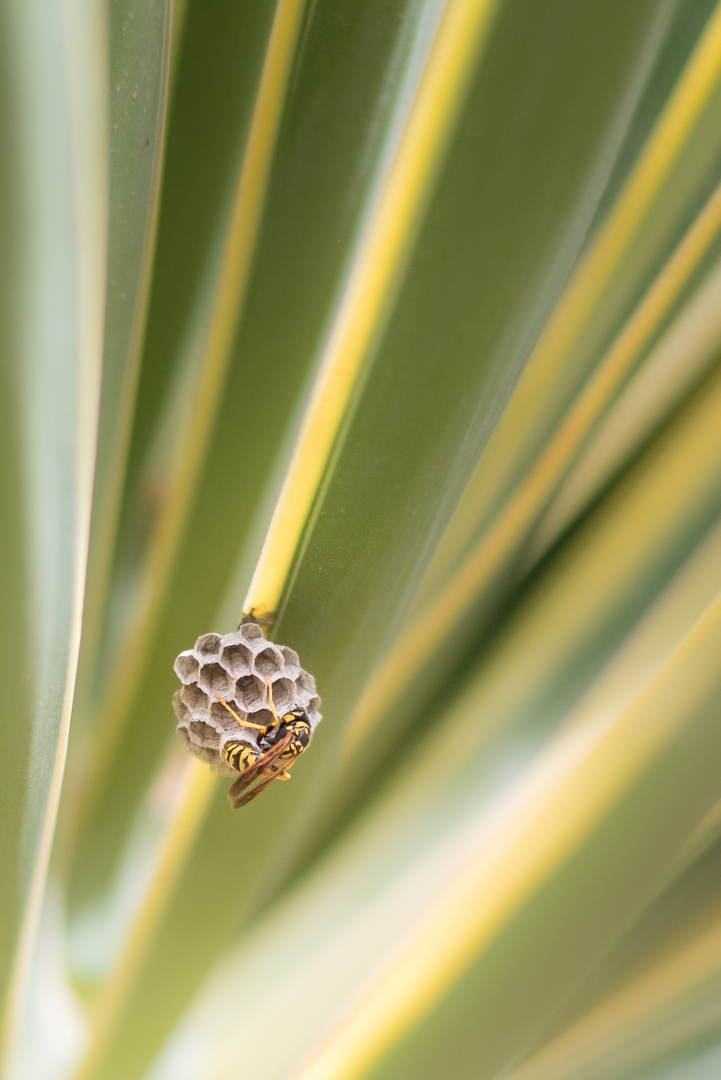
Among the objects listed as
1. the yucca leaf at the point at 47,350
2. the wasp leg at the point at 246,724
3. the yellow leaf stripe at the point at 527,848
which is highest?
the yucca leaf at the point at 47,350

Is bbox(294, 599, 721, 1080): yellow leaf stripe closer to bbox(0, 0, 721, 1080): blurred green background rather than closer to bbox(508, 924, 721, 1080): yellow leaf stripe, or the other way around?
bbox(0, 0, 721, 1080): blurred green background

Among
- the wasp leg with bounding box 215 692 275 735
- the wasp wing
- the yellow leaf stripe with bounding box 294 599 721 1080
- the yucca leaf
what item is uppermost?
the yucca leaf

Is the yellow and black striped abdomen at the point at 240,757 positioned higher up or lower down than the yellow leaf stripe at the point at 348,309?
lower down

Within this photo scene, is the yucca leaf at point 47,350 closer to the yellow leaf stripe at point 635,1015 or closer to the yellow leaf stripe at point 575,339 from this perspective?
the yellow leaf stripe at point 575,339

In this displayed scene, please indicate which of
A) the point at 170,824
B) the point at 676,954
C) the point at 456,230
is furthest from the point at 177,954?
the point at 456,230

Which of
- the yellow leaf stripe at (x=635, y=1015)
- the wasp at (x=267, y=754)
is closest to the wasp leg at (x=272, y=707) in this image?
the wasp at (x=267, y=754)

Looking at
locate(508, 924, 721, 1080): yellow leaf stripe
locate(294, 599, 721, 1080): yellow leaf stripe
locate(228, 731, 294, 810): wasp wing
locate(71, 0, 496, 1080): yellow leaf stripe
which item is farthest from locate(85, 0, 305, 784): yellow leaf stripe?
locate(508, 924, 721, 1080): yellow leaf stripe

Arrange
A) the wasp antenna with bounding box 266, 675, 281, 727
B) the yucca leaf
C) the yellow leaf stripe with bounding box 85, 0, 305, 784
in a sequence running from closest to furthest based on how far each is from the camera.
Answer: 1. the yucca leaf
2. the yellow leaf stripe with bounding box 85, 0, 305, 784
3. the wasp antenna with bounding box 266, 675, 281, 727

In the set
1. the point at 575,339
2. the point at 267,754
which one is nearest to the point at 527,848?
the point at 267,754
